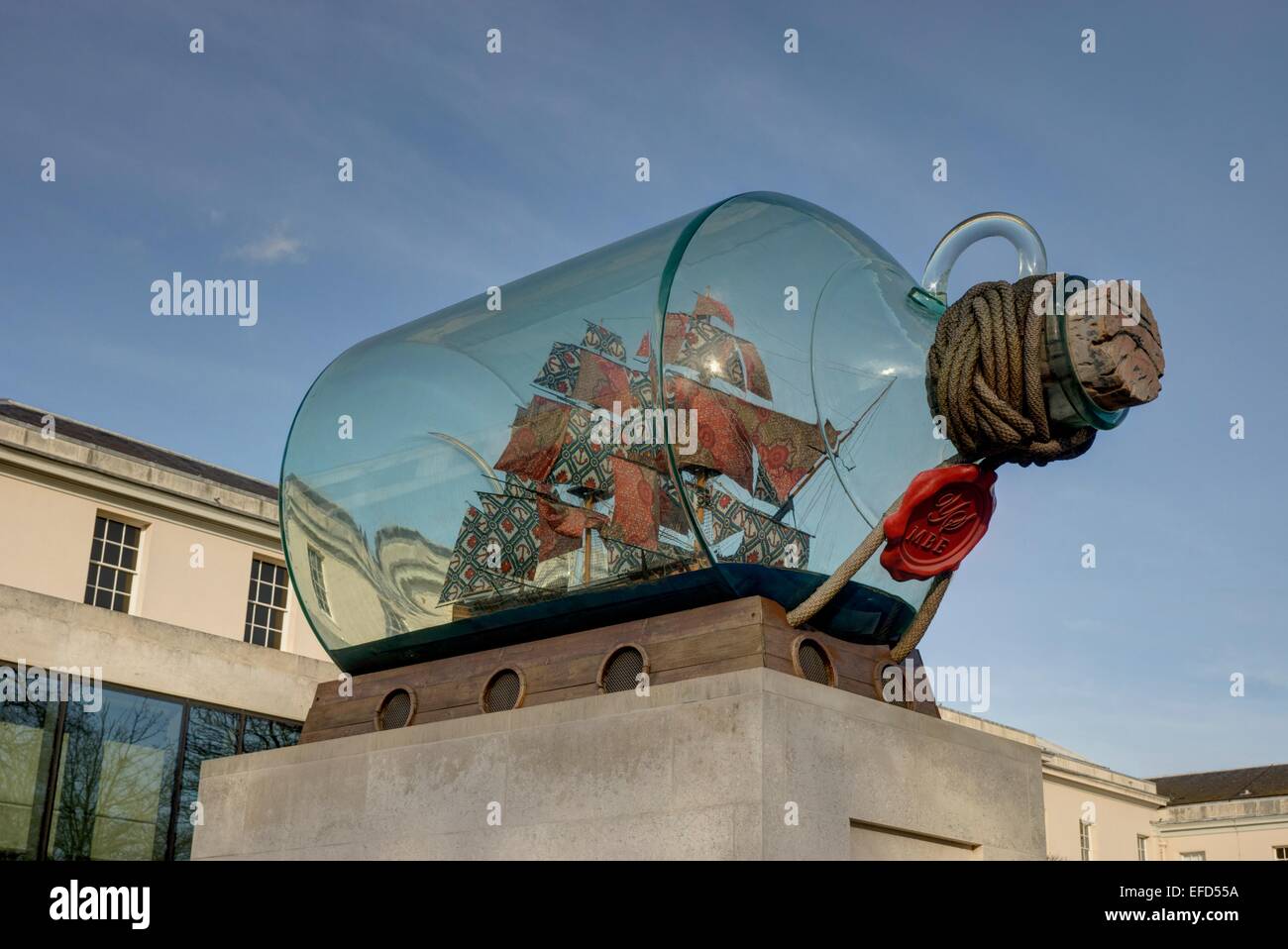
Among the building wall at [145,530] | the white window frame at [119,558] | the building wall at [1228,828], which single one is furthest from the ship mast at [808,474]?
the building wall at [1228,828]

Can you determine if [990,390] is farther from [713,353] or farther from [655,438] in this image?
[655,438]

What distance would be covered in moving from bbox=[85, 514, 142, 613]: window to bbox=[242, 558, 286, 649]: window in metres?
2.45

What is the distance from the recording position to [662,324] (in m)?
6.48

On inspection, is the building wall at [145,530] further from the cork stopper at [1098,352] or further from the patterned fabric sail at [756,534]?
the cork stopper at [1098,352]

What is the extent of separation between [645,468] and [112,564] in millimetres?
23113

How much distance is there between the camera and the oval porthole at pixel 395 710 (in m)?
7.47

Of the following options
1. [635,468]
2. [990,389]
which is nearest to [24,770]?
[635,468]

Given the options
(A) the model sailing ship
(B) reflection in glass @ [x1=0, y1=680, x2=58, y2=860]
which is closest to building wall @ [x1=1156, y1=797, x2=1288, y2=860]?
(B) reflection in glass @ [x1=0, y1=680, x2=58, y2=860]

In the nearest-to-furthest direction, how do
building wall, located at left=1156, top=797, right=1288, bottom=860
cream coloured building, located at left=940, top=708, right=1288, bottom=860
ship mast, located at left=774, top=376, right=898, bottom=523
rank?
ship mast, located at left=774, top=376, right=898, bottom=523 < cream coloured building, located at left=940, top=708, right=1288, bottom=860 < building wall, located at left=1156, top=797, right=1288, bottom=860

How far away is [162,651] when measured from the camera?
17.8 m

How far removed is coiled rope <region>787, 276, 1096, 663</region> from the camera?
6410 mm

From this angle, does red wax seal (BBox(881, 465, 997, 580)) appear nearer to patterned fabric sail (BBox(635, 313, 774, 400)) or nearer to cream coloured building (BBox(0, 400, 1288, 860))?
patterned fabric sail (BBox(635, 313, 774, 400))

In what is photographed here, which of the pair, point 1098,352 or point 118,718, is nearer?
point 1098,352
